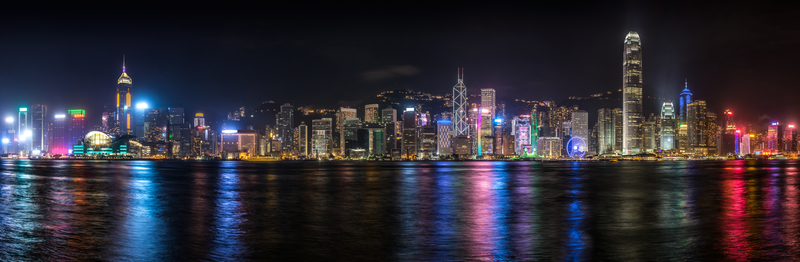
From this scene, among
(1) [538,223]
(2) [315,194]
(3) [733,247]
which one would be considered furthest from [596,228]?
(2) [315,194]

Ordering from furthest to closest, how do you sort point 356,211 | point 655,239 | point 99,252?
point 356,211
point 655,239
point 99,252

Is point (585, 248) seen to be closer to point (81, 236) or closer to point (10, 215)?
point (81, 236)

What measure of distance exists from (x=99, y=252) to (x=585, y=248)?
1853 centimetres

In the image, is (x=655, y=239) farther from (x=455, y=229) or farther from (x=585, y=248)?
(x=455, y=229)

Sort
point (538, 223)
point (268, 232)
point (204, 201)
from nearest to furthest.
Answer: point (268, 232)
point (538, 223)
point (204, 201)

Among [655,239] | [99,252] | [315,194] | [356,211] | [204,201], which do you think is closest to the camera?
[99,252]

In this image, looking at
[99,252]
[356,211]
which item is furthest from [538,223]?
[99,252]

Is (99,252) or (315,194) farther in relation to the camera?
(315,194)

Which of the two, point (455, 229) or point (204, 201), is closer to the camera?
point (455, 229)

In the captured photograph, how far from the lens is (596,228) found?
2658 cm

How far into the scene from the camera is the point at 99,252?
20.2 metres

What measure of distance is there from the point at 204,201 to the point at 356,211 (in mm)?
15110

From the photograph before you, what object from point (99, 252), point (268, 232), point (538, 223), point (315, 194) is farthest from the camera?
point (315, 194)


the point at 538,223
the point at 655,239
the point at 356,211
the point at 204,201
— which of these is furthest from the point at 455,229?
the point at 204,201
